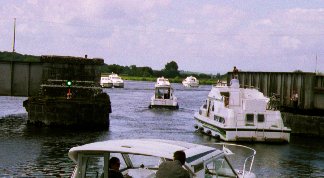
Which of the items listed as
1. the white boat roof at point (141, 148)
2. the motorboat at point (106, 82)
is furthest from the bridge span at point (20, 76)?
the motorboat at point (106, 82)

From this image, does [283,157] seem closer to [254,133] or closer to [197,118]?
[254,133]

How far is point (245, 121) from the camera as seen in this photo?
41.3 m

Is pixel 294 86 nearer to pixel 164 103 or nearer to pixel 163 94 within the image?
pixel 164 103

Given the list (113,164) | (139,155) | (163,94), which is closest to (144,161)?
(139,155)

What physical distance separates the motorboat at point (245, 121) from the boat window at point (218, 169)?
83.9 ft

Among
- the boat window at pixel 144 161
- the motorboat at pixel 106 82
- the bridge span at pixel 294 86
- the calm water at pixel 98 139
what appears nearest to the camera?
the boat window at pixel 144 161

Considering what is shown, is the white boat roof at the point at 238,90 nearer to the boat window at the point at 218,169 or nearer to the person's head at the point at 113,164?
the boat window at the point at 218,169

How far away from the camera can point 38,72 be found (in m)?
53.6

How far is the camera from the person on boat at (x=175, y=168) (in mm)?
11461

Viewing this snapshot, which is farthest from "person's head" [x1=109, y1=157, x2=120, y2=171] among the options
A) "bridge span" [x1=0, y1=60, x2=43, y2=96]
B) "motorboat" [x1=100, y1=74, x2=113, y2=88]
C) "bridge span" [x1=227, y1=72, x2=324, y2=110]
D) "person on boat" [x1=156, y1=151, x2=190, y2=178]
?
"motorboat" [x1=100, y1=74, x2=113, y2=88]

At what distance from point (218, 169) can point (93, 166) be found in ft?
10.7

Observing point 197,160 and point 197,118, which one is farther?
point 197,118

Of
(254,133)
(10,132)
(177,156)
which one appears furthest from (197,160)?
(10,132)

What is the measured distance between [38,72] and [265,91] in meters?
23.7
